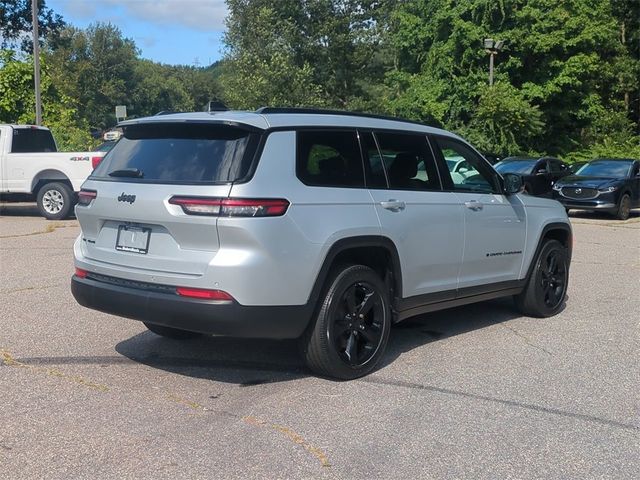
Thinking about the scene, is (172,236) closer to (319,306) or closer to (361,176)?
(319,306)

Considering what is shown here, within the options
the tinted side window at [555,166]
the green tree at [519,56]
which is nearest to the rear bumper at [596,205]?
the tinted side window at [555,166]

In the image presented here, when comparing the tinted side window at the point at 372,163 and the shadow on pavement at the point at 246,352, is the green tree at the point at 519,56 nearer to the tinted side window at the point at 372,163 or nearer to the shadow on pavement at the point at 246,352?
the shadow on pavement at the point at 246,352

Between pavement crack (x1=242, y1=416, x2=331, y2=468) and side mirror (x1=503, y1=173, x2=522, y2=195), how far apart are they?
3406 millimetres

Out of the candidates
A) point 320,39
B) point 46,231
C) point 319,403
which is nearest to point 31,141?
point 46,231

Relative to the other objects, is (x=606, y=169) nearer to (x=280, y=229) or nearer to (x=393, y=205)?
(x=393, y=205)

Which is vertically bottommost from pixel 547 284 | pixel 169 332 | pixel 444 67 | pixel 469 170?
pixel 169 332

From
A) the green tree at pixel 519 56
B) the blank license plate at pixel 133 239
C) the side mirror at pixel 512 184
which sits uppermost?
the green tree at pixel 519 56

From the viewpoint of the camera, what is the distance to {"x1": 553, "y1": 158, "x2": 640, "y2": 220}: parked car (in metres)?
19.5

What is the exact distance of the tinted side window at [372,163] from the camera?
5.59m

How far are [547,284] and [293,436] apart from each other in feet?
13.3

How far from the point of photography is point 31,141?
16.8 m

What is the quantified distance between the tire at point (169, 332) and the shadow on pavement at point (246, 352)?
0.05 m

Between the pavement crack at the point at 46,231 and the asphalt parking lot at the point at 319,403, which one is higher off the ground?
the pavement crack at the point at 46,231

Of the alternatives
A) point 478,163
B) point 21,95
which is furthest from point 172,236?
point 21,95
